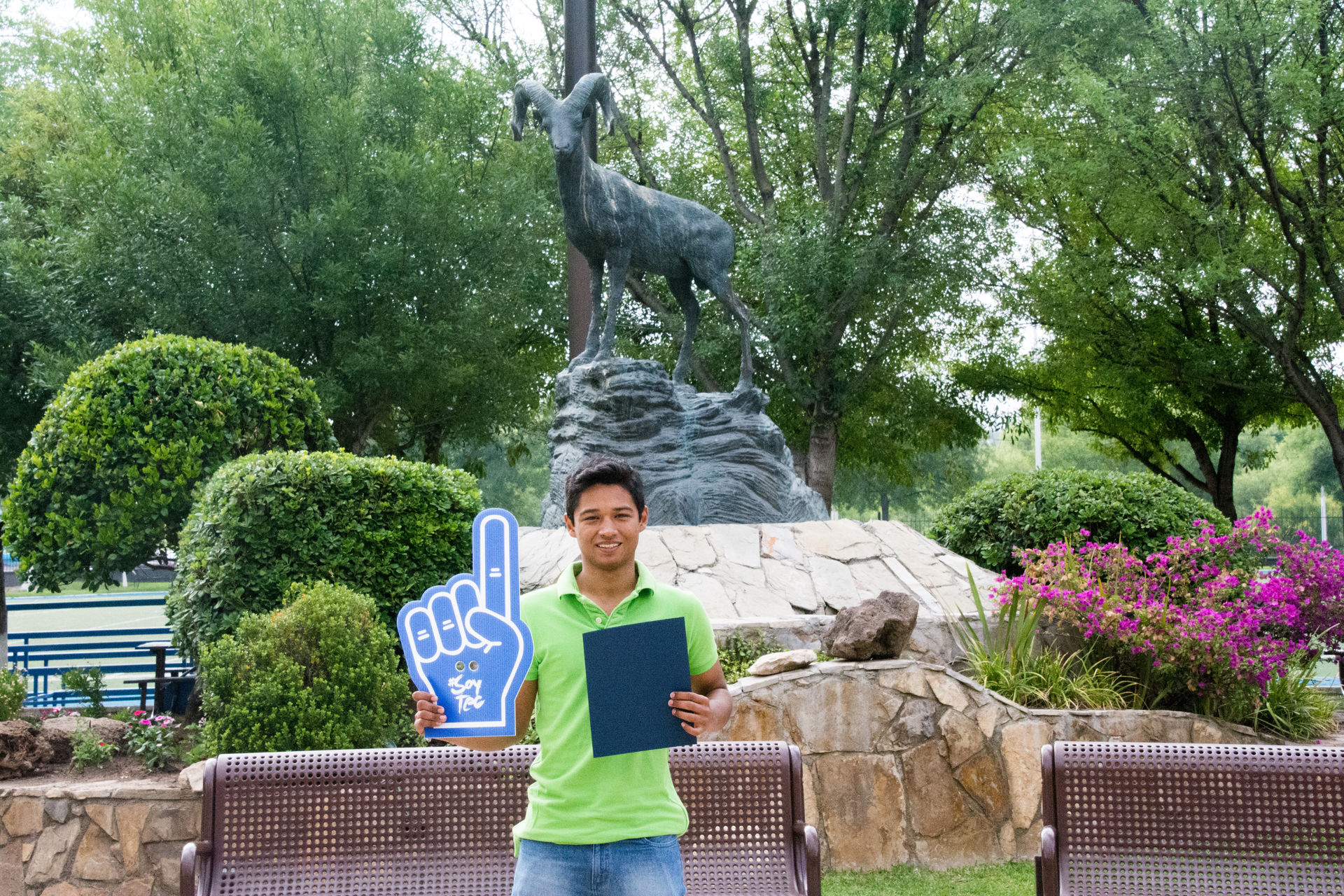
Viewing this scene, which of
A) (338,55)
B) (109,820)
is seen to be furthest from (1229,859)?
(338,55)

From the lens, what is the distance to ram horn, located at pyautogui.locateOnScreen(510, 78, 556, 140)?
8.44 metres

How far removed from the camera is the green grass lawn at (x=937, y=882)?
4953mm

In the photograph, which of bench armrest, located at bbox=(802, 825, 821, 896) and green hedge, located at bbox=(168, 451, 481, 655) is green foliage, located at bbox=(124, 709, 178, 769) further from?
bench armrest, located at bbox=(802, 825, 821, 896)

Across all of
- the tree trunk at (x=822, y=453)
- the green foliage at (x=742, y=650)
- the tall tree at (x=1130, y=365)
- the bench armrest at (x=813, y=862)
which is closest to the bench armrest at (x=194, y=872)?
the bench armrest at (x=813, y=862)

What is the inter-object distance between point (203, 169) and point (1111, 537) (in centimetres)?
1114

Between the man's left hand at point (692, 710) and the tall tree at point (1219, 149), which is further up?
the tall tree at point (1219, 149)

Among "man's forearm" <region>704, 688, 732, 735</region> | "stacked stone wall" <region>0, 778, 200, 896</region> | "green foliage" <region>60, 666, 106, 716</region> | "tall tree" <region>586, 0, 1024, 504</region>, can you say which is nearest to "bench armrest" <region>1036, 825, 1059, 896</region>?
"man's forearm" <region>704, 688, 732, 735</region>

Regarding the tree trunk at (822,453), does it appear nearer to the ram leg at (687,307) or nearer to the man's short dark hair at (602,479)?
the ram leg at (687,307)

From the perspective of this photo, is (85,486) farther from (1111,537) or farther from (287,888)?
(1111,537)

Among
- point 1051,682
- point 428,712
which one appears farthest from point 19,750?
point 1051,682

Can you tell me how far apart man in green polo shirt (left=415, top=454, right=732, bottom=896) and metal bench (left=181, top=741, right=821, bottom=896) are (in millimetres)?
1170

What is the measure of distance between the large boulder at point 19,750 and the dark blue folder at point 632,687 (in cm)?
446

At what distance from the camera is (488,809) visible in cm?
362

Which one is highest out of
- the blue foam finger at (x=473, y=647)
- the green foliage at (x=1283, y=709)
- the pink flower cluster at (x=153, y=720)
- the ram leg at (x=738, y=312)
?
the ram leg at (x=738, y=312)
